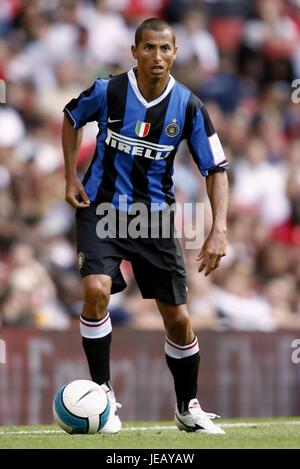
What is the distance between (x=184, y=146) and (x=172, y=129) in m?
5.65

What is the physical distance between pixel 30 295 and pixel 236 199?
120 inches

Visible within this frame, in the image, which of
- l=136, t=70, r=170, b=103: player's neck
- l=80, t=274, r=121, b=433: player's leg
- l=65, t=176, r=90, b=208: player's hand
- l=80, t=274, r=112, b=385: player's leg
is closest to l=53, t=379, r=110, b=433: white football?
l=80, t=274, r=121, b=433: player's leg

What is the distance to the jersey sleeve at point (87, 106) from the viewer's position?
686 cm

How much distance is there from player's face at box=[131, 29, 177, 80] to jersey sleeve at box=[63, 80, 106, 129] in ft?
0.95

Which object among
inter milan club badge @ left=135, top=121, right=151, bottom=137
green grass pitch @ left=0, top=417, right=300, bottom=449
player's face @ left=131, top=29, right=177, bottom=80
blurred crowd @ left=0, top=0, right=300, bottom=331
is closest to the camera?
green grass pitch @ left=0, top=417, right=300, bottom=449

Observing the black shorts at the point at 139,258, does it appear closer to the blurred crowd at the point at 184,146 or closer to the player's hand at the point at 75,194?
the player's hand at the point at 75,194

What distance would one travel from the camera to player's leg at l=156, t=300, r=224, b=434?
693 cm

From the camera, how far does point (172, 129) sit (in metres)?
6.88

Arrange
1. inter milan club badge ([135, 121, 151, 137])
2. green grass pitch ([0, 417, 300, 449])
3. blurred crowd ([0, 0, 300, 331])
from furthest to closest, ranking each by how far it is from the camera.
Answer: blurred crowd ([0, 0, 300, 331])
inter milan club badge ([135, 121, 151, 137])
green grass pitch ([0, 417, 300, 449])

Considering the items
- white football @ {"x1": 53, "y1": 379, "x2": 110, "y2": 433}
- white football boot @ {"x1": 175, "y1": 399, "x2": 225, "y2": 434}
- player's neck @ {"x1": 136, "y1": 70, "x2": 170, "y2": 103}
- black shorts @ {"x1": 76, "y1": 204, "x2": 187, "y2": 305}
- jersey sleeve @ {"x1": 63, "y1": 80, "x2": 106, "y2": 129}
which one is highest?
player's neck @ {"x1": 136, "y1": 70, "x2": 170, "y2": 103}

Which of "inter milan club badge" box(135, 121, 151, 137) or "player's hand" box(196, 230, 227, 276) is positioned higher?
"inter milan club badge" box(135, 121, 151, 137)

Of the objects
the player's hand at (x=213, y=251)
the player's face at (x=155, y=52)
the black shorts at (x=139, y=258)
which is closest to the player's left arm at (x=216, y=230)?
the player's hand at (x=213, y=251)

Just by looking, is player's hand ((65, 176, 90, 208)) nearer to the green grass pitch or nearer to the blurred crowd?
the green grass pitch

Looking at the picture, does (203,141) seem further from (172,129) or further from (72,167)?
(72,167)
